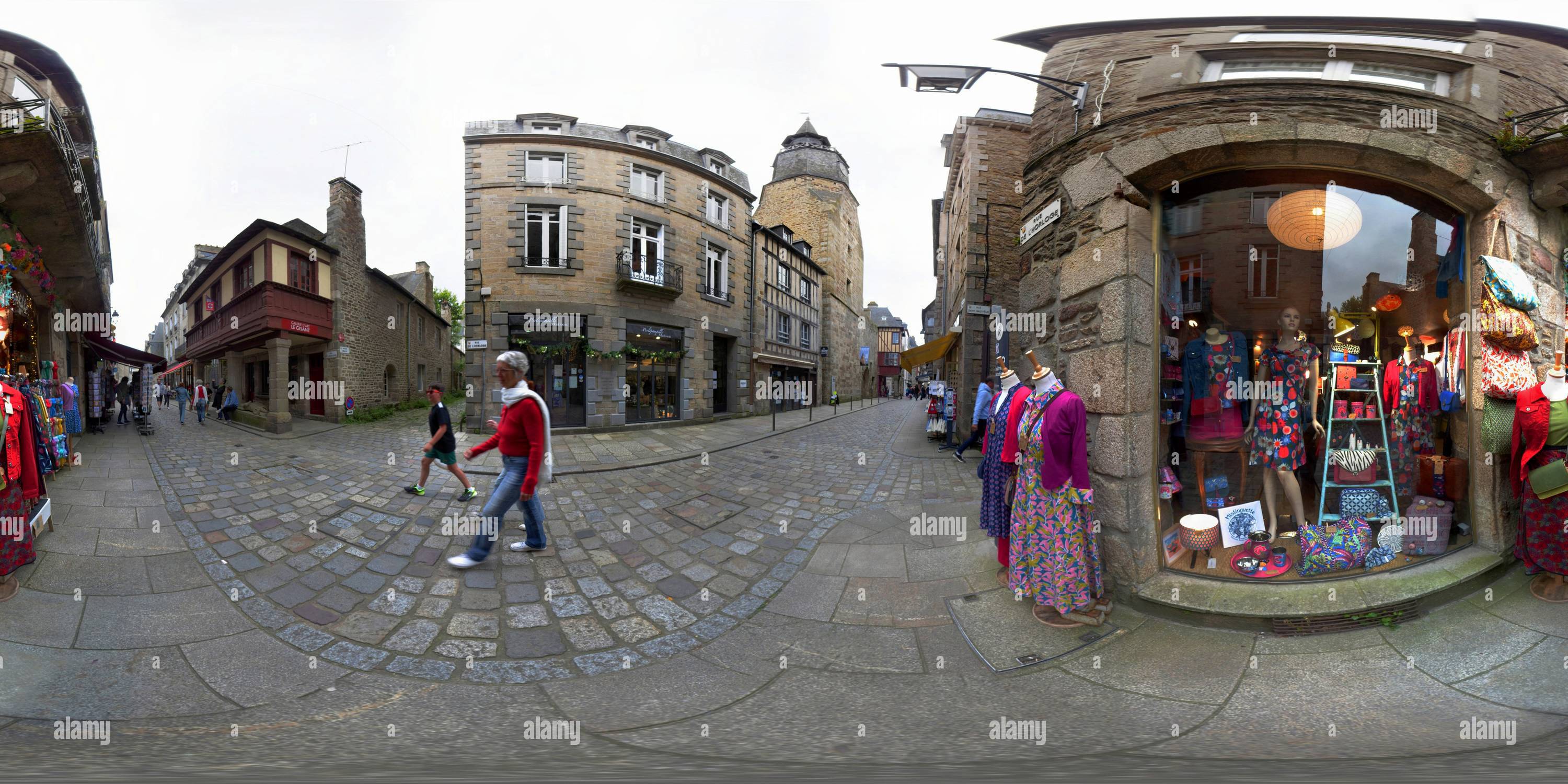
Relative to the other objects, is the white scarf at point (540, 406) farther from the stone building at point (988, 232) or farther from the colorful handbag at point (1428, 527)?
the stone building at point (988, 232)

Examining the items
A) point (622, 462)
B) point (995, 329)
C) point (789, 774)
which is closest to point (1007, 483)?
point (789, 774)

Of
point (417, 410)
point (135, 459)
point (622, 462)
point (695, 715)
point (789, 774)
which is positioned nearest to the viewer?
point (789, 774)

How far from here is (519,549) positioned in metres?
3.84

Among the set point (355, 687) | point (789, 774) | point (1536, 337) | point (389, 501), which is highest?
point (1536, 337)

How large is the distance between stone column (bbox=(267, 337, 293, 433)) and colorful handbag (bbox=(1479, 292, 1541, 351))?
15.7 m

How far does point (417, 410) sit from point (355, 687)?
19.7 meters

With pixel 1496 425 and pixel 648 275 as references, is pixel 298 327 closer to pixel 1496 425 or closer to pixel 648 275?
pixel 648 275

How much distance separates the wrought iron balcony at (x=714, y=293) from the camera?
16281 mm

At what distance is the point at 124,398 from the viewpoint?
1246 cm

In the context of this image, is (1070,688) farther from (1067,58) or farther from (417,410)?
(417,410)

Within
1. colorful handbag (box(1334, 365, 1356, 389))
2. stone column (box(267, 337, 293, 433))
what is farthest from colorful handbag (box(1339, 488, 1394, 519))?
stone column (box(267, 337, 293, 433))

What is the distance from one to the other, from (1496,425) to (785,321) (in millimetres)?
21447

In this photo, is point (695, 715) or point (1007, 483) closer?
point (695, 715)

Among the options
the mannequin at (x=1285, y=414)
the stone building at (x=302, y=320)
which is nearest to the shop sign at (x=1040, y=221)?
the mannequin at (x=1285, y=414)
